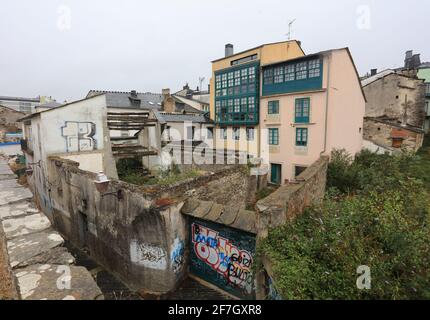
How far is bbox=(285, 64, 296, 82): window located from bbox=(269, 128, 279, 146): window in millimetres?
3818

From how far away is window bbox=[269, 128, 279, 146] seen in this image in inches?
690

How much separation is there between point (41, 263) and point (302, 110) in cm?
1587

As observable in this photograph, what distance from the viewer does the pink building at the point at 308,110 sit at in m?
14.5

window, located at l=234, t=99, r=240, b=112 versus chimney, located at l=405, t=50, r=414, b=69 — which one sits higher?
chimney, located at l=405, t=50, r=414, b=69

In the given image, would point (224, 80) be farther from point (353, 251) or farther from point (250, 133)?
point (353, 251)

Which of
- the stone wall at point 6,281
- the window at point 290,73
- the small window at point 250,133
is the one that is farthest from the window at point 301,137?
the stone wall at point 6,281

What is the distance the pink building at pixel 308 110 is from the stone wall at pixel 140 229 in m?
9.03

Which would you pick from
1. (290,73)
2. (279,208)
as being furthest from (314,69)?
(279,208)

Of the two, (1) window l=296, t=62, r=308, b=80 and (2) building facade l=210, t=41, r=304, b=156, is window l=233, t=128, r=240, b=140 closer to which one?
(2) building facade l=210, t=41, r=304, b=156

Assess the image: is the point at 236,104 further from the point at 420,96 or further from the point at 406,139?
the point at 420,96

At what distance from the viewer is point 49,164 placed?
37.6 feet

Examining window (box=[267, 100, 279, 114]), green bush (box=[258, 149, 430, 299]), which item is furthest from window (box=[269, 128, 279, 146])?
green bush (box=[258, 149, 430, 299])

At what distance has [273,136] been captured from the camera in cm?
1778

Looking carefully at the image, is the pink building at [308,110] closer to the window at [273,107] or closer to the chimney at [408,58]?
the window at [273,107]
